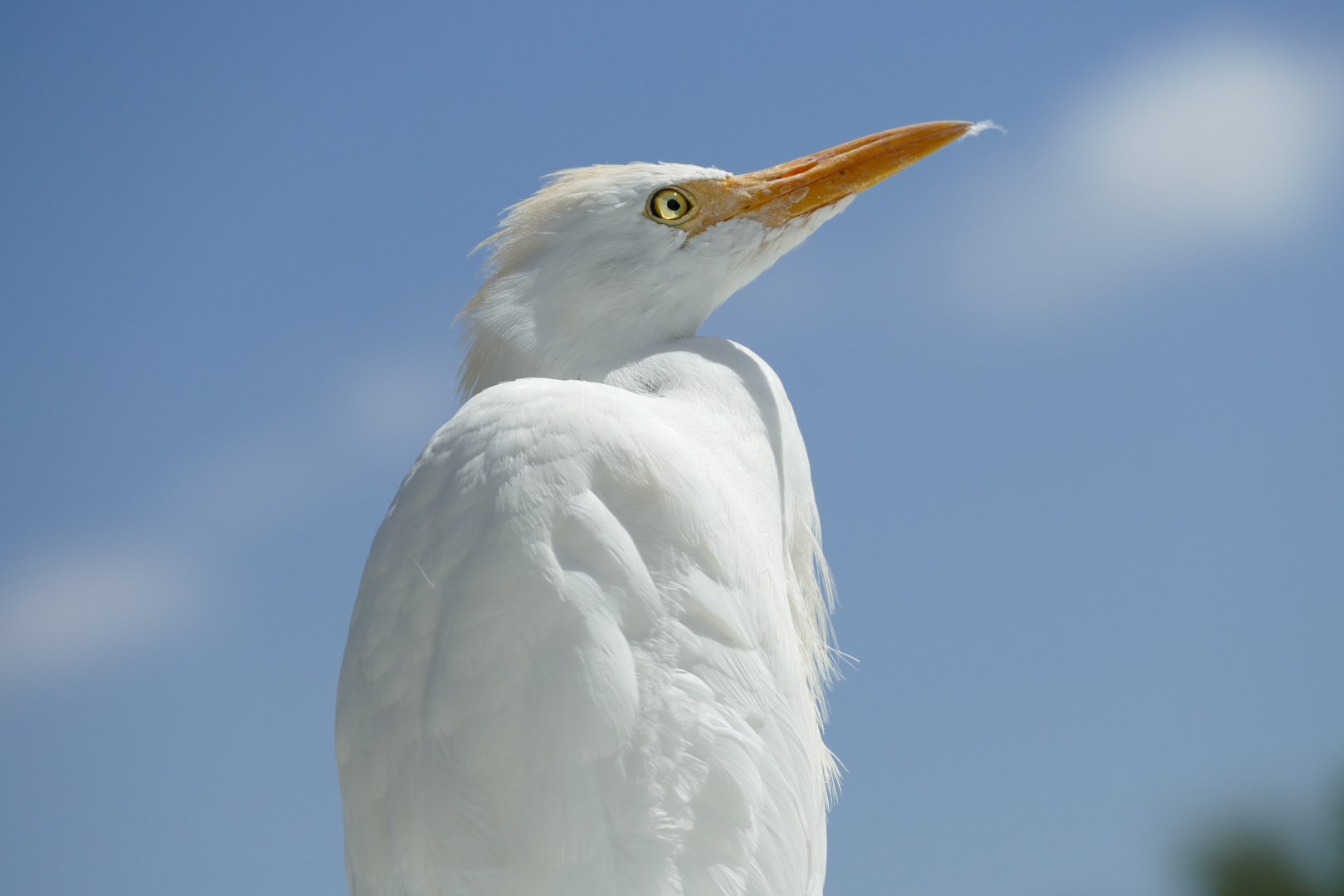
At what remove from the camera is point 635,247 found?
1.74m

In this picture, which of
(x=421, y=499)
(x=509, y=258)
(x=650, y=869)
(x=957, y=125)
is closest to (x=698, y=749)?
(x=650, y=869)

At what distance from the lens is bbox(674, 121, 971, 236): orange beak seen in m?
1.83

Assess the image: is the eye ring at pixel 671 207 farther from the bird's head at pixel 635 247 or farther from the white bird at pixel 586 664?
the white bird at pixel 586 664

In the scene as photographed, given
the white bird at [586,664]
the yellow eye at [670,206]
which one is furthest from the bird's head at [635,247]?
the white bird at [586,664]

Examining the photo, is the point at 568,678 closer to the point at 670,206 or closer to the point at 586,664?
the point at 586,664

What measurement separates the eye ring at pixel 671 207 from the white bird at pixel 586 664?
0.33 meters

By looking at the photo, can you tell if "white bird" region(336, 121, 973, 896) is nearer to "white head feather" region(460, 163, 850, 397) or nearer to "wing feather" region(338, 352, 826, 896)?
"wing feather" region(338, 352, 826, 896)

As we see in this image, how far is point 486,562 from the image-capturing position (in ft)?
4.08

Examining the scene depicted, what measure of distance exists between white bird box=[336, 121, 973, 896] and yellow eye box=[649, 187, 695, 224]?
33cm

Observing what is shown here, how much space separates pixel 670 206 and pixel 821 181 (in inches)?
12.1

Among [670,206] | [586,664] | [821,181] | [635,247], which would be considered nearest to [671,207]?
[670,206]

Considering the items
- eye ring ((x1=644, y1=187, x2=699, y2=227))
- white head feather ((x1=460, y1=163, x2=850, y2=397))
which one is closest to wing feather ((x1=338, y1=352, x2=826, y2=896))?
white head feather ((x1=460, y1=163, x2=850, y2=397))

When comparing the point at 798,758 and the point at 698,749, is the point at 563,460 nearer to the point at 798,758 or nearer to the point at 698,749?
the point at 698,749

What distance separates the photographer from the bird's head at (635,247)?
5.61 ft
